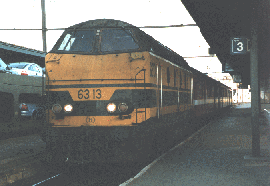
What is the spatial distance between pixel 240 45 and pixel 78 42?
4171mm

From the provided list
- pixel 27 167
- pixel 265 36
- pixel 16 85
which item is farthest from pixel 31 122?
pixel 265 36

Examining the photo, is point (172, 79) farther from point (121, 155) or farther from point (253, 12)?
point (121, 155)

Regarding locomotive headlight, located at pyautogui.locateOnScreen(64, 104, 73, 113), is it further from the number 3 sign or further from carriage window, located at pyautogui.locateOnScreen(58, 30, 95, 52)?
the number 3 sign

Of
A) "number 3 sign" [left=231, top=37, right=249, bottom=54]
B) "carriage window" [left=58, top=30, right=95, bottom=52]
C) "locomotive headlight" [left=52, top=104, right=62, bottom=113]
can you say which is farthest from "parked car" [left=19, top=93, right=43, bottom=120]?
"number 3 sign" [left=231, top=37, right=249, bottom=54]

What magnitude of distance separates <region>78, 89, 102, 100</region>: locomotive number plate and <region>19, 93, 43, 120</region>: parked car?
789 cm

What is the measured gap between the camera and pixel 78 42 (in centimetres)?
738

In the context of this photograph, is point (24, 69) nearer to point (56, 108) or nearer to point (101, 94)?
point (56, 108)

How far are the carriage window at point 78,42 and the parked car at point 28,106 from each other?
24.4 ft

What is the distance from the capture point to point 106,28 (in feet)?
24.3

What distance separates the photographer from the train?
656 centimetres

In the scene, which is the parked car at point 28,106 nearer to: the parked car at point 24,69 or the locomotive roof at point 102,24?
the parked car at point 24,69

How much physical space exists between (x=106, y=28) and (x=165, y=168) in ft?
10.8

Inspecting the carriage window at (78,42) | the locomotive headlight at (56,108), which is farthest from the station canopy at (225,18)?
the locomotive headlight at (56,108)

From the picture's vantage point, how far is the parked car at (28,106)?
14.2 m
